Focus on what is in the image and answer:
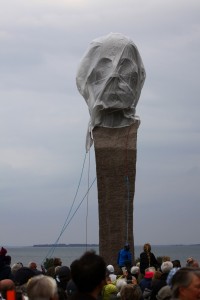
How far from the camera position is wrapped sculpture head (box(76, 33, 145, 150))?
20.4 metres

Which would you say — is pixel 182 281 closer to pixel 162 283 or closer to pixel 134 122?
pixel 162 283

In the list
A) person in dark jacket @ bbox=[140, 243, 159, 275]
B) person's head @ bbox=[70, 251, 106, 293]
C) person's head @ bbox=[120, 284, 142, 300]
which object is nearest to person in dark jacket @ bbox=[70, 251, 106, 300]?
person's head @ bbox=[70, 251, 106, 293]

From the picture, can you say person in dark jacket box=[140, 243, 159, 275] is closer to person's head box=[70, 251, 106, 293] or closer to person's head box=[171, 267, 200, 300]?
person's head box=[171, 267, 200, 300]

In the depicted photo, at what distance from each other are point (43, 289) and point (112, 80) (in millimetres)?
15075

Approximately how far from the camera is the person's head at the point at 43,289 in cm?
558

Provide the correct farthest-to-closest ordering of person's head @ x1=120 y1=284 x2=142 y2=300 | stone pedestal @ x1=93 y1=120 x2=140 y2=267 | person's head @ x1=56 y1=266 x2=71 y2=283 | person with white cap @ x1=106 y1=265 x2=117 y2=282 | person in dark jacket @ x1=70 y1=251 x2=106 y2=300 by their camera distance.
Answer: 1. stone pedestal @ x1=93 y1=120 x2=140 y2=267
2. person with white cap @ x1=106 y1=265 x2=117 y2=282
3. person's head @ x1=56 y1=266 x2=71 y2=283
4. person's head @ x1=120 y1=284 x2=142 y2=300
5. person in dark jacket @ x1=70 y1=251 x2=106 y2=300

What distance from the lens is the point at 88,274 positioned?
16.2 feet

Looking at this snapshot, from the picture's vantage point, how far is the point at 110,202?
20.1 meters

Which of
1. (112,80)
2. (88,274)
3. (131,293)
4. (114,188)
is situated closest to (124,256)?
(114,188)

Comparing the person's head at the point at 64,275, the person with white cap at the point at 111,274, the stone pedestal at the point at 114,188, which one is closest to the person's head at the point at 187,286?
the person's head at the point at 64,275

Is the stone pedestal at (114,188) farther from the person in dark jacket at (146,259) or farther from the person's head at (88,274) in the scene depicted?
the person's head at (88,274)

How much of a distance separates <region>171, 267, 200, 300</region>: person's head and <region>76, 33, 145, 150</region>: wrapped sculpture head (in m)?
14.8

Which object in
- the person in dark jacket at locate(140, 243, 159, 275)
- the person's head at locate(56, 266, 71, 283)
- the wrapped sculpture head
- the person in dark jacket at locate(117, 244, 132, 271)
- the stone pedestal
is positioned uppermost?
the wrapped sculpture head

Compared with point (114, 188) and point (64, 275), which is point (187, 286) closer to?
point (64, 275)
